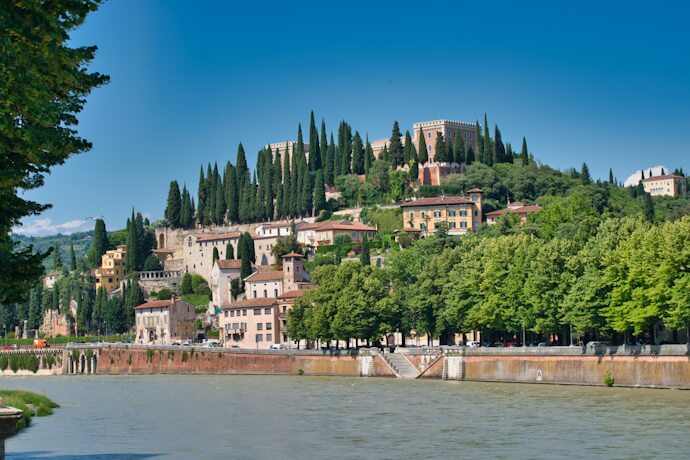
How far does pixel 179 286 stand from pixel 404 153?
33.3 m

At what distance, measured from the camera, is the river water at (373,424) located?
125 ft

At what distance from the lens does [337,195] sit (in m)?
152

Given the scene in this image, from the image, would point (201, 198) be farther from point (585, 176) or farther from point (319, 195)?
point (585, 176)

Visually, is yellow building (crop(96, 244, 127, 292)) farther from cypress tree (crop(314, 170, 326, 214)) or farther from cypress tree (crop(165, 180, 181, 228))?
cypress tree (crop(314, 170, 326, 214))

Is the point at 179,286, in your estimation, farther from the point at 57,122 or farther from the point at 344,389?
the point at 57,122

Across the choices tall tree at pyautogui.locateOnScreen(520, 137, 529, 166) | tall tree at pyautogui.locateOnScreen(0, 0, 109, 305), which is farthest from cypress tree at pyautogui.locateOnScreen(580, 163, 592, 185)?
tall tree at pyautogui.locateOnScreen(0, 0, 109, 305)

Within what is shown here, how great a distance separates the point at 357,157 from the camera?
153m

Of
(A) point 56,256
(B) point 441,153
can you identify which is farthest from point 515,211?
(A) point 56,256

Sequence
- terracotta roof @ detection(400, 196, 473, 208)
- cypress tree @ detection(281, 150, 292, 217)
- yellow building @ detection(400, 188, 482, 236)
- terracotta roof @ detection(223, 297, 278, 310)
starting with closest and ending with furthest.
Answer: terracotta roof @ detection(223, 297, 278, 310)
yellow building @ detection(400, 188, 482, 236)
terracotta roof @ detection(400, 196, 473, 208)
cypress tree @ detection(281, 150, 292, 217)

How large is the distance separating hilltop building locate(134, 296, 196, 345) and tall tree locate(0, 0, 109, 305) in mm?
99143

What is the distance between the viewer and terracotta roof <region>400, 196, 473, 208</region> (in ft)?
434

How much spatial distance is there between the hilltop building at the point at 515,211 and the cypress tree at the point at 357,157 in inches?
931

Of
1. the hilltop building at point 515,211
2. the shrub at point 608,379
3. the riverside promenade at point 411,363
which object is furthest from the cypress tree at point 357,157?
the shrub at point 608,379

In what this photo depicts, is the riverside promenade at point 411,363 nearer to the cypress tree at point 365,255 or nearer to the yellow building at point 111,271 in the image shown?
the cypress tree at point 365,255
